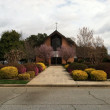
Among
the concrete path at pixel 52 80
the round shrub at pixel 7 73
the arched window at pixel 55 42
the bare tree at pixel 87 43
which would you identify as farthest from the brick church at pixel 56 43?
the round shrub at pixel 7 73

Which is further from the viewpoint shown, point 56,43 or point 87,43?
point 56,43

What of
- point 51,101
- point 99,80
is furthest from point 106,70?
point 51,101

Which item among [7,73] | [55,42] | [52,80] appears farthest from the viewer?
[55,42]

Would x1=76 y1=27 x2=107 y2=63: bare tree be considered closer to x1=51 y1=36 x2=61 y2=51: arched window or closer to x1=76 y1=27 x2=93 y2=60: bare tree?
x1=76 y1=27 x2=93 y2=60: bare tree

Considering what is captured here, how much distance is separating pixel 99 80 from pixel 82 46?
1577cm

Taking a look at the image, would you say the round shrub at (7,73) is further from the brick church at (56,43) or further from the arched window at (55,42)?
the arched window at (55,42)

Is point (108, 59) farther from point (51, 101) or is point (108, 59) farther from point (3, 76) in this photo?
point (51, 101)

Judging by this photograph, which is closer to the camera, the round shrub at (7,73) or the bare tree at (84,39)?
the round shrub at (7,73)

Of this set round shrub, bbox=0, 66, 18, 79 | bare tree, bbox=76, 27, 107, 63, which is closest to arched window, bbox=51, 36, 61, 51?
bare tree, bbox=76, 27, 107, 63

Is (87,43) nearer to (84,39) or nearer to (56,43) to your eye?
(84,39)

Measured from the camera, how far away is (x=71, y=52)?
3198cm

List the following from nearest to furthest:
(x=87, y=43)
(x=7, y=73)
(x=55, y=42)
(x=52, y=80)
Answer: (x=52, y=80) → (x=7, y=73) → (x=87, y=43) → (x=55, y=42)

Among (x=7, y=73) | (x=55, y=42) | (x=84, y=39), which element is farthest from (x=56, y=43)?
(x=7, y=73)

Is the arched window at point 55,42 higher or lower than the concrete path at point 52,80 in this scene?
higher
